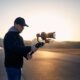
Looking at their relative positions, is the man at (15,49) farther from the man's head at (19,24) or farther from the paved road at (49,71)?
the paved road at (49,71)

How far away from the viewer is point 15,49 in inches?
257

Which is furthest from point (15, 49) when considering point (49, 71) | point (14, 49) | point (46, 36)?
point (49, 71)

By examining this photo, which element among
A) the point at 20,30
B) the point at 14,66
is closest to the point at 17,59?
the point at 14,66

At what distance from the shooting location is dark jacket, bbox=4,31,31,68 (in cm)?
656

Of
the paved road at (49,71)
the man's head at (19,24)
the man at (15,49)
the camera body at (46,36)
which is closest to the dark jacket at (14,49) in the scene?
the man at (15,49)

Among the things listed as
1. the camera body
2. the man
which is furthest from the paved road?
the man

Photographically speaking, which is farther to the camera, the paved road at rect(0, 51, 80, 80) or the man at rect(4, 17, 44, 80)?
the paved road at rect(0, 51, 80, 80)

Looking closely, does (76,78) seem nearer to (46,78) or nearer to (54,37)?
(46,78)

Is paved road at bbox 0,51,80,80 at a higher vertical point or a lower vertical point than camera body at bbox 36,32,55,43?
lower

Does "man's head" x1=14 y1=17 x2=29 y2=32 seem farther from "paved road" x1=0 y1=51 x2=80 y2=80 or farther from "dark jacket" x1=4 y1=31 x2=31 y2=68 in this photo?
"paved road" x1=0 y1=51 x2=80 y2=80

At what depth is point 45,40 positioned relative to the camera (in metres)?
7.19

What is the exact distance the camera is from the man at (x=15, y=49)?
657 cm

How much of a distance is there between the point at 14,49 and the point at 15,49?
2 centimetres

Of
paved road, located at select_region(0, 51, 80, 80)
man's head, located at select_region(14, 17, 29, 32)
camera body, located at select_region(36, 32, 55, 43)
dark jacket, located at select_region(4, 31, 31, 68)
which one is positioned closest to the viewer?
dark jacket, located at select_region(4, 31, 31, 68)
